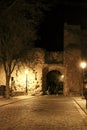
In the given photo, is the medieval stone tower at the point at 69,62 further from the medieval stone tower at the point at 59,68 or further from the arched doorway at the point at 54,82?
the arched doorway at the point at 54,82

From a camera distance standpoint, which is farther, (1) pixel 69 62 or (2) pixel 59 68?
(2) pixel 59 68

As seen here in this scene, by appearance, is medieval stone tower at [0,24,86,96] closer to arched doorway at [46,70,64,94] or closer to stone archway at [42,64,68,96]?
stone archway at [42,64,68,96]

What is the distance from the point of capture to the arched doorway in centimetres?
5600

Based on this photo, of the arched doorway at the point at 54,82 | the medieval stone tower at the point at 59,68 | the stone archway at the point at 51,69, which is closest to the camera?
the medieval stone tower at the point at 59,68

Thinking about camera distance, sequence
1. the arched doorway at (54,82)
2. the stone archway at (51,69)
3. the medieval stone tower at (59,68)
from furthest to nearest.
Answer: the arched doorway at (54,82), the stone archway at (51,69), the medieval stone tower at (59,68)

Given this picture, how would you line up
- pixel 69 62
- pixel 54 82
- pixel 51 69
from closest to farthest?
pixel 69 62, pixel 51 69, pixel 54 82

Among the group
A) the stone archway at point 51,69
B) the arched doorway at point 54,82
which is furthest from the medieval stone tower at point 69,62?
the arched doorway at point 54,82

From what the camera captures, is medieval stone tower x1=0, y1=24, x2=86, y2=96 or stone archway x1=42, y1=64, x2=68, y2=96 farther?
stone archway x1=42, y1=64, x2=68, y2=96

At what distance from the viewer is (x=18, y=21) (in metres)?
38.9

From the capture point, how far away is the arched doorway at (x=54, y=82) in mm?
56003

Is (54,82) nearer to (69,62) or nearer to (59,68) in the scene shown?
(59,68)

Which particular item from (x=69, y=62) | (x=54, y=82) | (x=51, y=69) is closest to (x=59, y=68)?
(x=51, y=69)

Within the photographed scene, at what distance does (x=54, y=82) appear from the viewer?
59.6 m

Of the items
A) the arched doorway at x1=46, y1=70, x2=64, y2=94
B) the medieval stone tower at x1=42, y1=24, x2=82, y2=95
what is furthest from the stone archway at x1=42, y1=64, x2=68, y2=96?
the arched doorway at x1=46, y1=70, x2=64, y2=94
